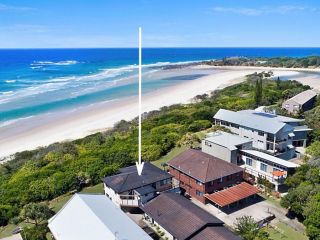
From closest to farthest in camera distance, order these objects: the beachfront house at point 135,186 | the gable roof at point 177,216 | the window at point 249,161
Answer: the gable roof at point 177,216 < the beachfront house at point 135,186 < the window at point 249,161

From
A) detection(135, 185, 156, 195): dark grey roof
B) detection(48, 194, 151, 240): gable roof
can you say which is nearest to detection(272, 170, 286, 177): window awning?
detection(135, 185, 156, 195): dark grey roof

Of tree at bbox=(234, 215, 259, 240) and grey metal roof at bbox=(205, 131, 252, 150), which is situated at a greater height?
grey metal roof at bbox=(205, 131, 252, 150)

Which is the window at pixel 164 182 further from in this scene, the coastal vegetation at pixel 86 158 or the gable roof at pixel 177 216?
the coastal vegetation at pixel 86 158

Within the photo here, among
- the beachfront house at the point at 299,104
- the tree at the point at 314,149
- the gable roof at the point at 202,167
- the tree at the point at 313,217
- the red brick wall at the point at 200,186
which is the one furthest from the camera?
the beachfront house at the point at 299,104

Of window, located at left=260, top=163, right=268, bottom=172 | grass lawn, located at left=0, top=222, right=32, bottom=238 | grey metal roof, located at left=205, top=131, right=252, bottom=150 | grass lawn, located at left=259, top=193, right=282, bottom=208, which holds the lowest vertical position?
grass lawn, located at left=0, top=222, right=32, bottom=238

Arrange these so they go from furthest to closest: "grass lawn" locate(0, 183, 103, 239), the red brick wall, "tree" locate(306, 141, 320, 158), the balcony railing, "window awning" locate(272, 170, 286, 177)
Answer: "tree" locate(306, 141, 320, 158), the balcony railing, "window awning" locate(272, 170, 286, 177), the red brick wall, "grass lawn" locate(0, 183, 103, 239)

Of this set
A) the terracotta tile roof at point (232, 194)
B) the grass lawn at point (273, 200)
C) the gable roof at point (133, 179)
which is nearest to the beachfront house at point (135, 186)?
the gable roof at point (133, 179)

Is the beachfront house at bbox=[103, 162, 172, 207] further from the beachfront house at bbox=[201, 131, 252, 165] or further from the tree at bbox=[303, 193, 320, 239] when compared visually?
the tree at bbox=[303, 193, 320, 239]

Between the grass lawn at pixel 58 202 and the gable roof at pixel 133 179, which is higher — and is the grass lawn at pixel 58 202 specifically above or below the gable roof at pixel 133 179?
below
